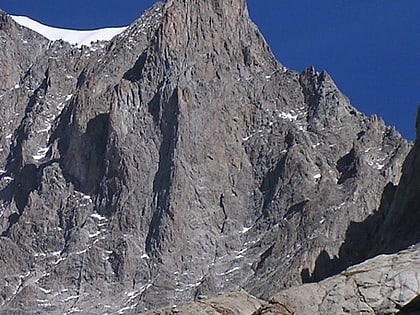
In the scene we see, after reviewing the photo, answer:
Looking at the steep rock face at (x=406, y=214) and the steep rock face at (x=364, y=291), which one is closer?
the steep rock face at (x=364, y=291)

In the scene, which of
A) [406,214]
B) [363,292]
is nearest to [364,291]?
[363,292]

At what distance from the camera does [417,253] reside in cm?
2281

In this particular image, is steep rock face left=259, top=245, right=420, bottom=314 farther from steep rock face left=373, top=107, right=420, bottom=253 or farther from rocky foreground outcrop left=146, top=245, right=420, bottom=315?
steep rock face left=373, top=107, right=420, bottom=253

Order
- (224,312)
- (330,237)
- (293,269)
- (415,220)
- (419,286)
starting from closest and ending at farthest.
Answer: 1. (419,286)
2. (224,312)
3. (415,220)
4. (293,269)
5. (330,237)

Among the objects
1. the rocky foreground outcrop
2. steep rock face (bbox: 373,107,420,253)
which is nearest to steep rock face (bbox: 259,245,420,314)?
the rocky foreground outcrop

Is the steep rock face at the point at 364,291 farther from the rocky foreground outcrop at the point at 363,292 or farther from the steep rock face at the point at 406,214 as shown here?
the steep rock face at the point at 406,214

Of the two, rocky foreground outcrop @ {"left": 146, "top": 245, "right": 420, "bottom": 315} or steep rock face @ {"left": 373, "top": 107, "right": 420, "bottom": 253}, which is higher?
steep rock face @ {"left": 373, "top": 107, "right": 420, "bottom": 253}

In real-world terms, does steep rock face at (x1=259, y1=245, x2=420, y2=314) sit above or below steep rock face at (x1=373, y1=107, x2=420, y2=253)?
below

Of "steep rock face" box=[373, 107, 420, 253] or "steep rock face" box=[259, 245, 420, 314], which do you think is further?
"steep rock face" box=[373, 107, 420, 253]

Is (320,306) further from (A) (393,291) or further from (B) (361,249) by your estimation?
(B) (361,249)

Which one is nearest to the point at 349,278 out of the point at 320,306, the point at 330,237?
the point at 320,306

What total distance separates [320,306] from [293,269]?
162119mm

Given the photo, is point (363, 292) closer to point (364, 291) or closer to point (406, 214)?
point (364, 291)

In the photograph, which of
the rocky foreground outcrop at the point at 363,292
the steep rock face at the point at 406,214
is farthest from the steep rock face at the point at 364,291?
the steep rock face at the point at 406,214
